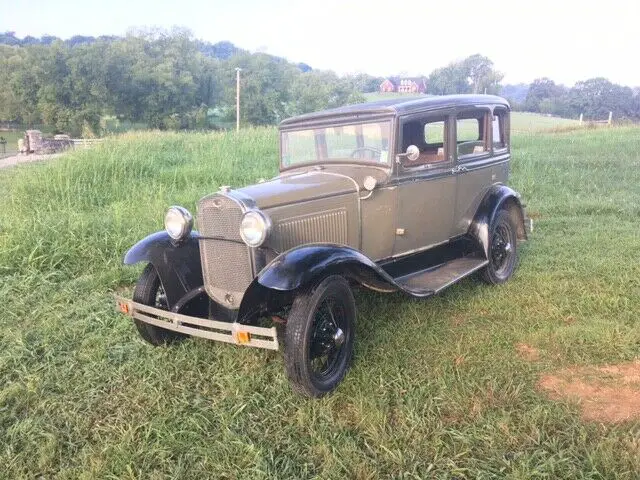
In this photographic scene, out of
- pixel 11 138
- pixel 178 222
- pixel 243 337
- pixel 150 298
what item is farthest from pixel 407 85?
pixel 11 138

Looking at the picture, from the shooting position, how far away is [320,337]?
10.7 ft

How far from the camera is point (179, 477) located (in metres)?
2.48

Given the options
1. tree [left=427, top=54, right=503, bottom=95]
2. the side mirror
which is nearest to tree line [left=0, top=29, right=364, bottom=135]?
tree [left=427, top=54, right=503, bottom=95]

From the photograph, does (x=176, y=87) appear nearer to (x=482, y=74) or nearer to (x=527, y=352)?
(x=482, y=74)

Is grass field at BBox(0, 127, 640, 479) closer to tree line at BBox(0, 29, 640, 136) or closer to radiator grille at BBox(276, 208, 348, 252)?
radiator grille at BBox(276, 208, 348, 252)

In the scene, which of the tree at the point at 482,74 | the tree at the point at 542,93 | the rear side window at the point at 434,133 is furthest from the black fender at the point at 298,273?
the tree at the point at 542,93

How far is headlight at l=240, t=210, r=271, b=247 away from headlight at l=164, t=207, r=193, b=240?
71 centimetres

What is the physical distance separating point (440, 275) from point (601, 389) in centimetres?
161

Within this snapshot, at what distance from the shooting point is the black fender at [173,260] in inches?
148

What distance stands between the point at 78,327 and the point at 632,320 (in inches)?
178

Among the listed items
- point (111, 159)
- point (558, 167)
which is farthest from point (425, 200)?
point (558, 167)

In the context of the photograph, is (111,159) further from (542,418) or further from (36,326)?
(542,418)

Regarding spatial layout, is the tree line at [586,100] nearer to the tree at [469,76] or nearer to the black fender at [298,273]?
the tree at [469,76]

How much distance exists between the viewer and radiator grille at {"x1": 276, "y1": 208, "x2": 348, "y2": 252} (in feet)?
11.7
